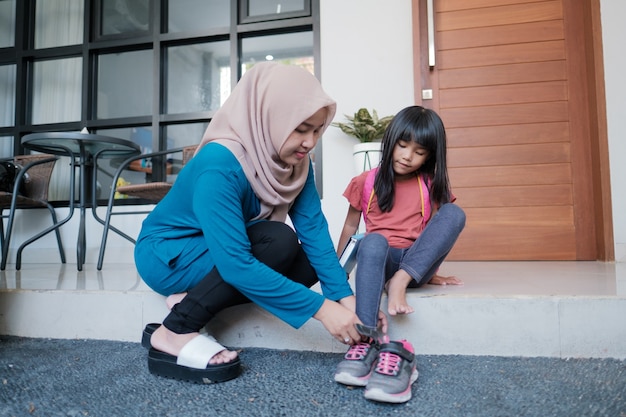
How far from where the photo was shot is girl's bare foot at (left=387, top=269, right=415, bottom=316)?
1.00 meters

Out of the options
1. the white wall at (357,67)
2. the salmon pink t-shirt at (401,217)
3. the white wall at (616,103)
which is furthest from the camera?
the white wall at (357,67)

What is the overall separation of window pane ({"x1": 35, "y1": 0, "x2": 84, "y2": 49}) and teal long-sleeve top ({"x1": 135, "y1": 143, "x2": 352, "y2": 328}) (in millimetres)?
2697

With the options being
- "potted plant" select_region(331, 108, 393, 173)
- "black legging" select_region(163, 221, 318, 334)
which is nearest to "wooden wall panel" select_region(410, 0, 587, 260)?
"potted plant" select_region(331, 108, 393, 173)

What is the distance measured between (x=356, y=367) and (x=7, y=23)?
3.72 m

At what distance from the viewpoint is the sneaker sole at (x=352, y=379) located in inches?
32.2

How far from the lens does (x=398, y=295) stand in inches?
40.3

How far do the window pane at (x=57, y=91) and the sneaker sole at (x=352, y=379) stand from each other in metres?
2.91

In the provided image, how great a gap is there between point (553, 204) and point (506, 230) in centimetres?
30

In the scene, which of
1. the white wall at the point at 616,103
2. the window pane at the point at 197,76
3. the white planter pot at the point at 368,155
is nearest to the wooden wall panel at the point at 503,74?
the white wall at the point at 616,103

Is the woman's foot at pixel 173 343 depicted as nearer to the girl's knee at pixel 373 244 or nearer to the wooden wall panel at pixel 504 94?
the girl's knee at pixel 373 244

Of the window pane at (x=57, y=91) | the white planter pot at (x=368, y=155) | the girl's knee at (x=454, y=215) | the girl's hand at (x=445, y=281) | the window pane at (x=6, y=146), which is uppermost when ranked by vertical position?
the window pane at (x=57, y=91)

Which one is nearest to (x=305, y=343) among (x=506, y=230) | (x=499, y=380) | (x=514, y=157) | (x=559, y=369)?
(x=499, y=380)

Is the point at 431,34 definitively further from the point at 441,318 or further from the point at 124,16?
the point at 124,16

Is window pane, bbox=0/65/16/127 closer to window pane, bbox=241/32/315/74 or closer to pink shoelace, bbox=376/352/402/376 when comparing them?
window pane, bbox=241/32/315/74
